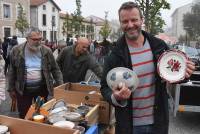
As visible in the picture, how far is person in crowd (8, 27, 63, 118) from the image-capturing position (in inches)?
177

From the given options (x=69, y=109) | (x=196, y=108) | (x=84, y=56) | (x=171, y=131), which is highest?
(x=84, y=56)

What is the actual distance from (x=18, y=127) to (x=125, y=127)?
0.91m

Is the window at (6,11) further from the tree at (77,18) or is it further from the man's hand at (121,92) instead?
the man's hand at (121,92)

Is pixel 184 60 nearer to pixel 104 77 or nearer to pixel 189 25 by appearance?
pixel 104 77

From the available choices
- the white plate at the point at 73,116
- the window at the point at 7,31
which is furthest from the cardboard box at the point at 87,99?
the window at the point at 7,31

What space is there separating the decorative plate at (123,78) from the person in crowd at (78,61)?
2778 millimetres

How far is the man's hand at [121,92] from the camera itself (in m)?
2.41

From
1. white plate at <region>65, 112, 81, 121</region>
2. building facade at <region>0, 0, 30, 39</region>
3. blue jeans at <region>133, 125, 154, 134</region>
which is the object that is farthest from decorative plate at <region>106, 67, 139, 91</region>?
building facade at <region>0, 0, 30, 39</region>

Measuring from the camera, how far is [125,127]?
2760 mm

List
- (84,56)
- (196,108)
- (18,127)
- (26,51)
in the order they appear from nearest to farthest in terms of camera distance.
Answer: (18,127)
(26,51)
(84,56)
(196,108)

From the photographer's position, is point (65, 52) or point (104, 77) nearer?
point (104, 77)

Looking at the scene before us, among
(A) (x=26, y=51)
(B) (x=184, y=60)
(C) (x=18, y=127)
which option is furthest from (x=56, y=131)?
(A) (x=26, y=51)

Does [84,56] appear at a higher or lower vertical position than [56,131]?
higher

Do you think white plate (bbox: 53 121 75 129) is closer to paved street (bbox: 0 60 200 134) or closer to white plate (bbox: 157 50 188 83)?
white plate (bbox: 157 50 188 83)
